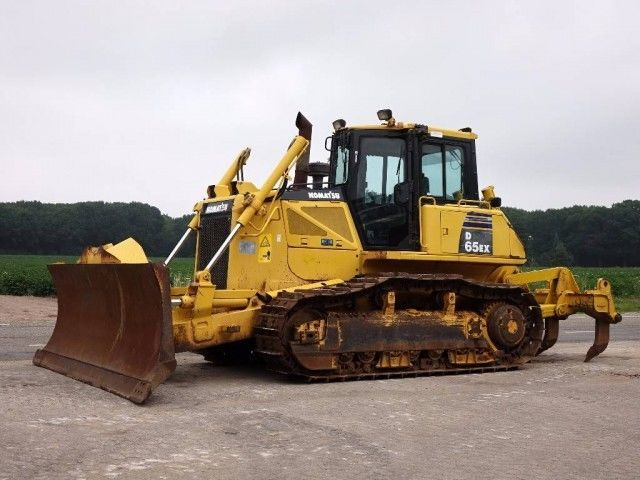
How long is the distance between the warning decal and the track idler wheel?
319 centimetres

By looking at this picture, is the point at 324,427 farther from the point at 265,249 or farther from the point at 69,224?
the point at 69,224

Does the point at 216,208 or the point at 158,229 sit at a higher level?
the point at 158,229

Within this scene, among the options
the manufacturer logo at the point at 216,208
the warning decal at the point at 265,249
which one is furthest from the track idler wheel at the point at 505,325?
the manufacturer logo at the point at 216,208

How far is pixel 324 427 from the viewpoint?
6.91 meters

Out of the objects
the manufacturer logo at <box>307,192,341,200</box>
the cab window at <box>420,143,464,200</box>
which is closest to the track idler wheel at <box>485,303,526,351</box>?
the cab window at <box>420,143,464,200</box>

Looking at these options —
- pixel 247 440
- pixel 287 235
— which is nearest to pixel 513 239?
pixel 287 235

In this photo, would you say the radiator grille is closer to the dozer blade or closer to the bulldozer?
the bulldozer

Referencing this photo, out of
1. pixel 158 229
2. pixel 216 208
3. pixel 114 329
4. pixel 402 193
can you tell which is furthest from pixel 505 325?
pixel 158 229

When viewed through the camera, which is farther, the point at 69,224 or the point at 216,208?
the point at 69,224

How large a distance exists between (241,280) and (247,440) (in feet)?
14.5

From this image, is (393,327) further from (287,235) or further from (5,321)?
(5,321)

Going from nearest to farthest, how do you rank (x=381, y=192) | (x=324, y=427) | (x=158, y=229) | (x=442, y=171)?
1. (x=324, y=427)
2. (x=381, y=192)
3. (x=442, y=171)
4. (x=158, y=229)

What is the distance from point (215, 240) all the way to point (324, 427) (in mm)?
4736

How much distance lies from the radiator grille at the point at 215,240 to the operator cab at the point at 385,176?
1.63m
